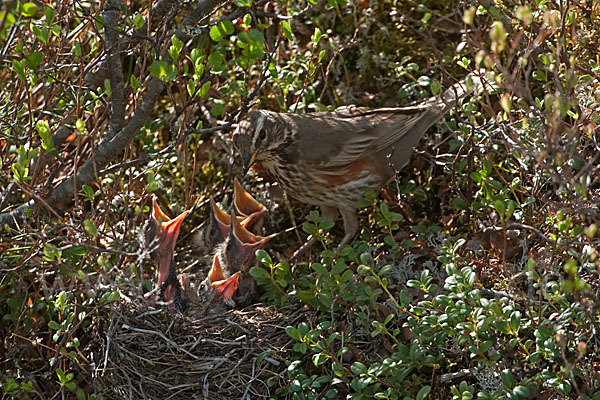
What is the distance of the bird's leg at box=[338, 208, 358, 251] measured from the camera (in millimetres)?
5242

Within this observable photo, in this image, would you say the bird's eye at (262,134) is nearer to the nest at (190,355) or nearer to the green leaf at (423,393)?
the nest at (190,355)

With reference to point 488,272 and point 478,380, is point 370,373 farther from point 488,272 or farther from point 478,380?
point 488,272

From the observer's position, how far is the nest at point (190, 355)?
4355 mm

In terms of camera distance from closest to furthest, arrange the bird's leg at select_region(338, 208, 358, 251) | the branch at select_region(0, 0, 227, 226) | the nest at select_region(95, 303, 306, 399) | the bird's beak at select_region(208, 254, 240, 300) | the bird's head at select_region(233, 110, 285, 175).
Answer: the branch at select_region(0, 0, 227, 226)
the nest at select_region(95, 303, 306, 399)
the bird's beak at select_region(208, 254, 240, 300)
the bird's head at select_region(233, 110, 285, 175)
the bird's leg at select_region(338, 208, 358, 251)

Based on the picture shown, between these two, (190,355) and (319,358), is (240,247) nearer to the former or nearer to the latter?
(190,355)

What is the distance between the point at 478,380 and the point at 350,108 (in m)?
2.22

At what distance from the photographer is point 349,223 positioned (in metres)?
5.27

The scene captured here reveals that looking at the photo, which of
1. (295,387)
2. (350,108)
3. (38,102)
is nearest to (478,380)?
(295,387)

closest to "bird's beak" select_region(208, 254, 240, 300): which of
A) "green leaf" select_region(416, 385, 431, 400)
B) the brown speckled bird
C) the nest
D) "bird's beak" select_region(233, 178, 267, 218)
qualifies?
the nest

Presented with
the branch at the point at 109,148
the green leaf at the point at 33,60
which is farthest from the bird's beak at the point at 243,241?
the green leaf at the point at 33,60

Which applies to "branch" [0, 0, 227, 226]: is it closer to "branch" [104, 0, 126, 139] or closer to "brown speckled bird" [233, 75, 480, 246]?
"branch" [104, 0, 126, 139]

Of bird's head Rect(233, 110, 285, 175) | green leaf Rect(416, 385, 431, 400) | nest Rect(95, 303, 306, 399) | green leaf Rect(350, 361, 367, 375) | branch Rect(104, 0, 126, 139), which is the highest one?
branch Rect(104, 0, 126, 139)

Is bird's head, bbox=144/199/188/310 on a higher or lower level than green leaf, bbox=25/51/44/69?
lower

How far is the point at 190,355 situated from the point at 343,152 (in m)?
1.69
